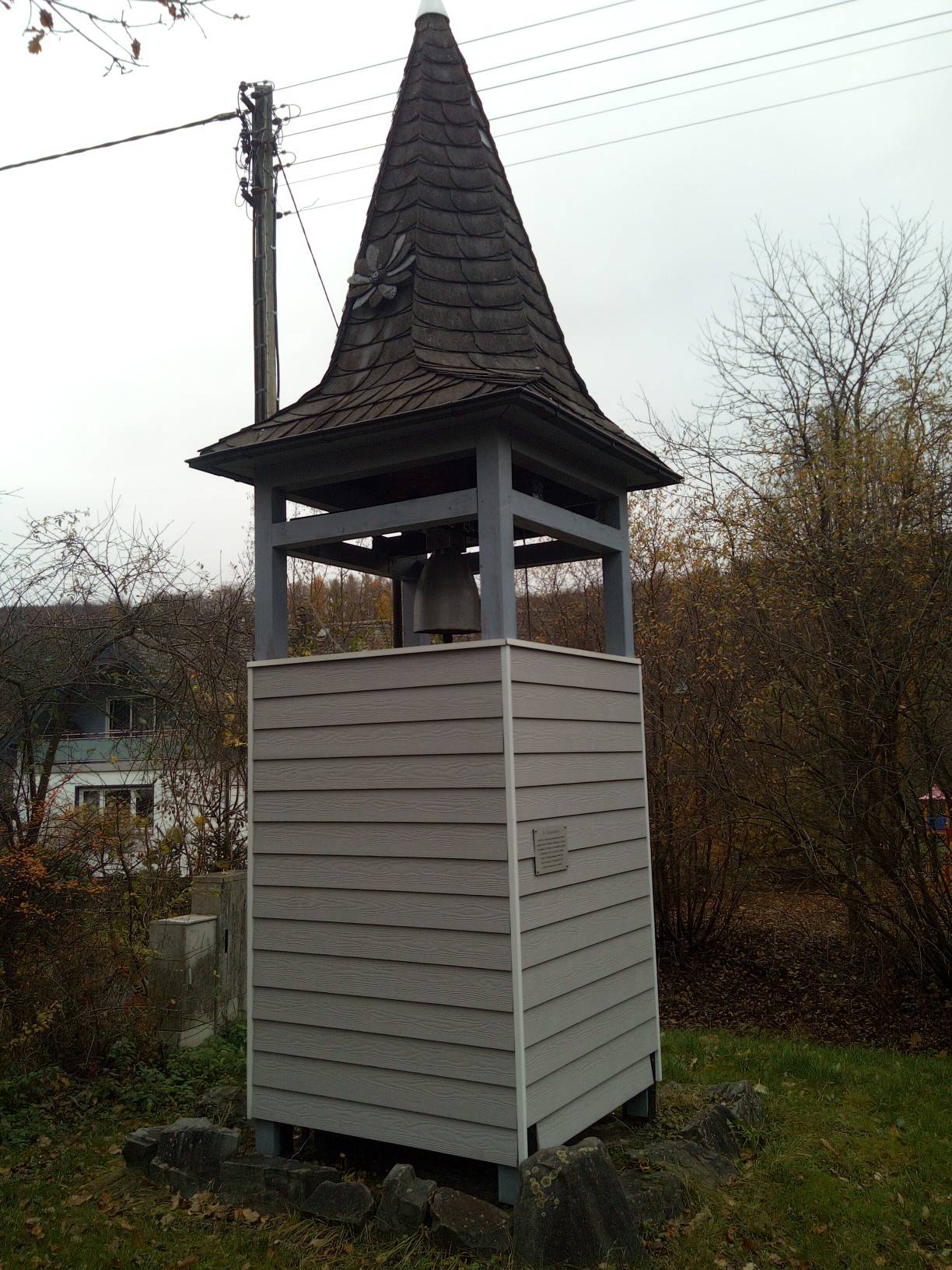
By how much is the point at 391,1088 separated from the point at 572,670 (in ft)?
5.91

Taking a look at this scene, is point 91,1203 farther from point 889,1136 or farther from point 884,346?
point 884,346

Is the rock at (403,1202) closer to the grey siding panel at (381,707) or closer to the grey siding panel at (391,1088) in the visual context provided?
the grey siding panel at (391,1088)

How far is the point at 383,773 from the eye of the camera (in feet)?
12.8

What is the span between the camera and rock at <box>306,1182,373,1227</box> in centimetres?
353

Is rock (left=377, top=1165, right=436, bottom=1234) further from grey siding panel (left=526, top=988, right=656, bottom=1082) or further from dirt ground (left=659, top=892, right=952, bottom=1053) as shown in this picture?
dirt ground (left=659, top=892, right=952, bottom=1053)

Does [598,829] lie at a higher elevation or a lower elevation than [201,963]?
higher

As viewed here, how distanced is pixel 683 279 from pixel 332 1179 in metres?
8.95

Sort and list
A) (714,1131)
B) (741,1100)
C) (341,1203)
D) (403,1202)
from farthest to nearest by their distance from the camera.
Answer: (741,1100)
(714,1131)
(341,1203)
(403,1202)

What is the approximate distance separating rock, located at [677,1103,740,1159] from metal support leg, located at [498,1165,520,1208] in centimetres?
106

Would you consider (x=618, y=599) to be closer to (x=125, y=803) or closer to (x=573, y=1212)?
(x=573, y=1212)

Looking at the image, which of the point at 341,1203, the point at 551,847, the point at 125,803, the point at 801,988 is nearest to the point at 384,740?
the point at 551,847

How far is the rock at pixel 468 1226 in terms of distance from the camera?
3273 millimetres

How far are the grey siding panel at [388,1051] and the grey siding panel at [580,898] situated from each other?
0.49m

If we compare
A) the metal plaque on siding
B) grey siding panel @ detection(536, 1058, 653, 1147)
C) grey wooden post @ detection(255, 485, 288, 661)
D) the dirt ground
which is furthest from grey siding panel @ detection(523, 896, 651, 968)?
the dirt ground
